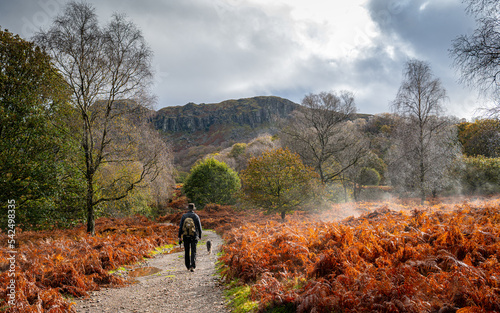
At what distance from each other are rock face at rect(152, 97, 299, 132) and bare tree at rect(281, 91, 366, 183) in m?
123

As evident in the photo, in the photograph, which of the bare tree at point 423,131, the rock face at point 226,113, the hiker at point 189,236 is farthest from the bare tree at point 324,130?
the rock face at point 226,113

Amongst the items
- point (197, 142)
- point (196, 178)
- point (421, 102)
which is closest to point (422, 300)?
point (421, 102)

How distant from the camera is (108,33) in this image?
37.5ft

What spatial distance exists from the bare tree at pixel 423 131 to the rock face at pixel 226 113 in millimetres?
126117

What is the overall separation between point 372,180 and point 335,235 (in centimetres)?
3538

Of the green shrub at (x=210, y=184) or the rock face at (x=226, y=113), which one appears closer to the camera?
the green shrub at (x=210, y=184)

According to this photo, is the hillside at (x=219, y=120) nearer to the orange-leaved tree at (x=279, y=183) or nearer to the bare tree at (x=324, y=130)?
the bare tree at (x=324, y=130)

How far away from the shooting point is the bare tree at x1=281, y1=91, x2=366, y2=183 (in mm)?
21156

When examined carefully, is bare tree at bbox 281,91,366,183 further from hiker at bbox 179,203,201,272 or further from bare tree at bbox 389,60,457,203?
hiker at bbox 179,203,201,272

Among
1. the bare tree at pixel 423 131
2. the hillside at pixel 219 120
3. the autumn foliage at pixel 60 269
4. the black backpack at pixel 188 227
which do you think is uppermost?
the hillside at pixel 219 120

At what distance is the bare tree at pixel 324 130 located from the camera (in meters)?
21.2

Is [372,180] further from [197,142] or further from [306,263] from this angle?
[197,142]

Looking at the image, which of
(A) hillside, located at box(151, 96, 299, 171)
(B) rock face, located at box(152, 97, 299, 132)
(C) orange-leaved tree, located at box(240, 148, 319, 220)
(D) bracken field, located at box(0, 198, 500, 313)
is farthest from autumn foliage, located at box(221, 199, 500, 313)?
(B) rock face, located at box(152, 97, 299, 132)

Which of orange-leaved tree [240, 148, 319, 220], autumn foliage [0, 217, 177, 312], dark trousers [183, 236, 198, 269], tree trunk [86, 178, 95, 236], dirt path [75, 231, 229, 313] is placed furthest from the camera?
orange-leaved tree [240, 148, 319, 220]
